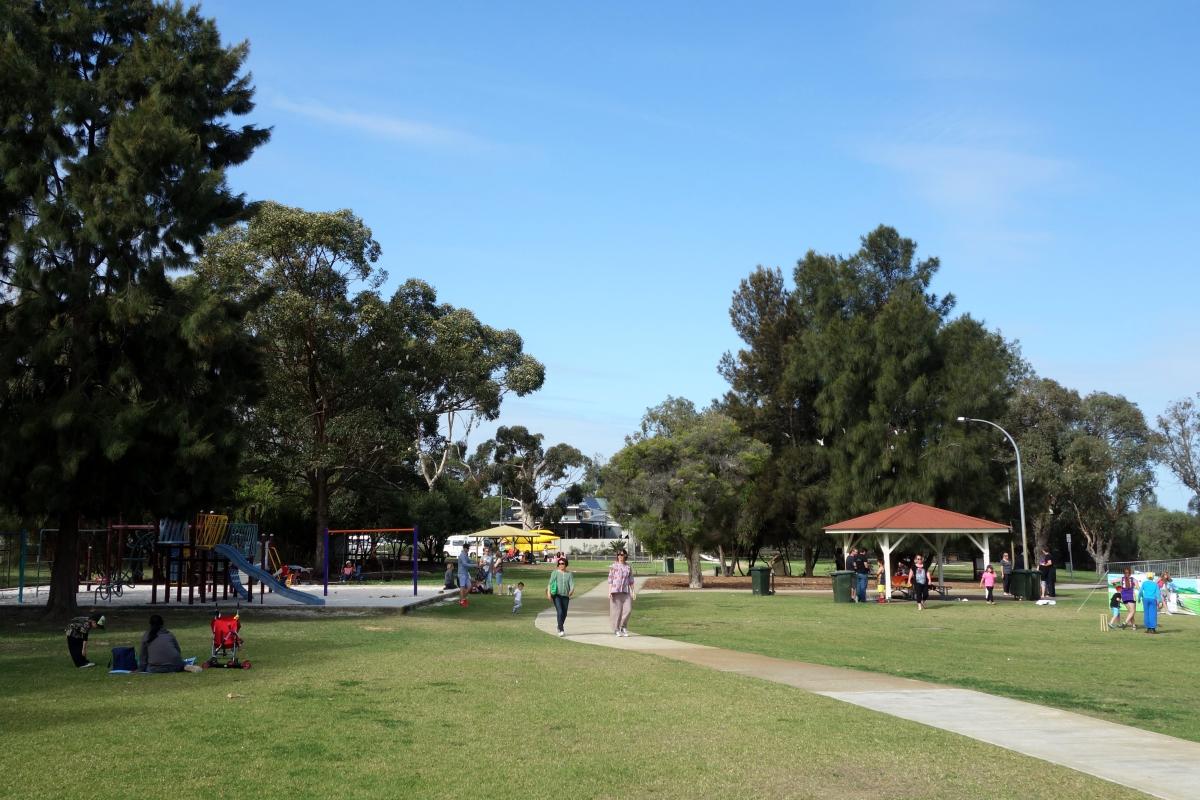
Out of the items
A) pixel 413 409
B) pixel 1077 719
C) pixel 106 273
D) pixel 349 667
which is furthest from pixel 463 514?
pixel 1077 719

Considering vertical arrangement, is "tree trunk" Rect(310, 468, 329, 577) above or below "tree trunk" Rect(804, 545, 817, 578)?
above

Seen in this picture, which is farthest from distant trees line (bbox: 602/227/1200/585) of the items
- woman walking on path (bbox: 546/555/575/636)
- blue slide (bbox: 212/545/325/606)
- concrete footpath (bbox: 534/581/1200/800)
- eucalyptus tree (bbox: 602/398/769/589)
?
concrete footpath (bbox: 534/581/1200/800)

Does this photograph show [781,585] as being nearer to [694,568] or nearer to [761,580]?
[694,568]

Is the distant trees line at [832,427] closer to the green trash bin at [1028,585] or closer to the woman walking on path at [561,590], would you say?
the green trash bin at [1028,585]

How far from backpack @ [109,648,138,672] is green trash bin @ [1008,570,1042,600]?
103 ft

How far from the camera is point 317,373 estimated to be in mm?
46656

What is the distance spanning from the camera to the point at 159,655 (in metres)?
14.0

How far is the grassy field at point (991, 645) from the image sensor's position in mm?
13047

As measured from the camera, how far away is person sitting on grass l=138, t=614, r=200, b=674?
1400 cm

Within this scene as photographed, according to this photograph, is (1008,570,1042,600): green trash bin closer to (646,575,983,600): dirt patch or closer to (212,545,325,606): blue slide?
(646,575,983,600): dirt patch

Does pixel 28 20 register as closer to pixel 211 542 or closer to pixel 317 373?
pixel 211 542

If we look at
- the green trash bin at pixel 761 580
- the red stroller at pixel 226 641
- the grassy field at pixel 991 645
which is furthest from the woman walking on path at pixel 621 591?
the green trash bin at pixel 761 580

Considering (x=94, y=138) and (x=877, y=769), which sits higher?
(x=94, y=138)

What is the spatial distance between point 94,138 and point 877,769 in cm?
2405
